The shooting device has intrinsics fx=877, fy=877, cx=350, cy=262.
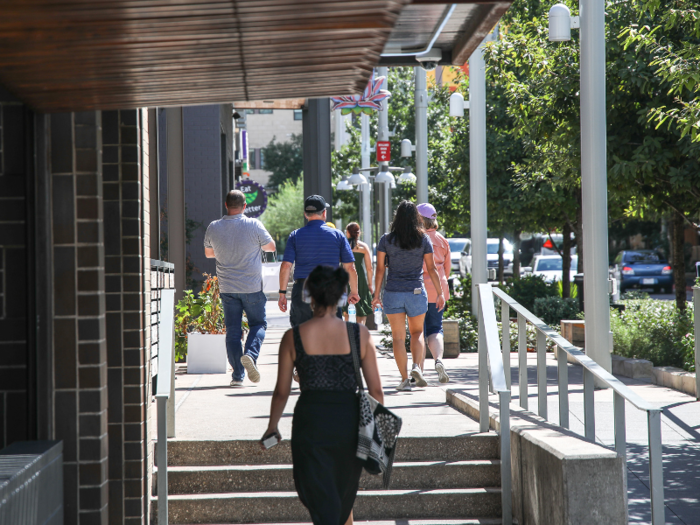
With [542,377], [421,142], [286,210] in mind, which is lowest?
[542,377]

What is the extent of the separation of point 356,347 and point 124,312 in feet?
5.07

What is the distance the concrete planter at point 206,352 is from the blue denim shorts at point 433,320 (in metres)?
2.34

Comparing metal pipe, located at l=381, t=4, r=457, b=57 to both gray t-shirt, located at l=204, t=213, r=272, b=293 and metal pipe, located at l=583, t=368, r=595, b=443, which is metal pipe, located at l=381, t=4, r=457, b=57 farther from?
gray t-shirt, located at l=204, t=213, r=272, b=293

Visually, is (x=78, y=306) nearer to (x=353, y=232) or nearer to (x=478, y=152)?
(x=353, y=232)

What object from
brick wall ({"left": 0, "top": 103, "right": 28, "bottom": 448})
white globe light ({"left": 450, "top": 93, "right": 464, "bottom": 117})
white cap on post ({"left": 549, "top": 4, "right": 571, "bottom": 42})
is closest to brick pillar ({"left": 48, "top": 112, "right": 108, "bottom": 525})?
brick wall ({"left": 0, "top": 103, "right": 28, "bottom": 448})

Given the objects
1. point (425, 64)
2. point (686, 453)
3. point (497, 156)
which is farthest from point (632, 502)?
point (497, 156)

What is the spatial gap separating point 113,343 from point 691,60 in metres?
5.34

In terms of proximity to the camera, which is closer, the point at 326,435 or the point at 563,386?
the point at 326,435

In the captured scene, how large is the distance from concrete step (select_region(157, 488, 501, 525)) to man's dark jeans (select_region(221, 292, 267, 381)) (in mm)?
2470

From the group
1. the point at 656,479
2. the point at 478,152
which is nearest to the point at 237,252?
the point at 656,479

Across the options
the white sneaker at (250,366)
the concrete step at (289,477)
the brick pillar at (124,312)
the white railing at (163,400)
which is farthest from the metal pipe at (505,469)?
the white sneaker at (250,366)

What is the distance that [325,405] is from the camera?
3.86 meters

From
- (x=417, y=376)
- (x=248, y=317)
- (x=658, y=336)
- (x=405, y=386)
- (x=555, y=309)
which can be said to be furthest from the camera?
(x=555, y=309)

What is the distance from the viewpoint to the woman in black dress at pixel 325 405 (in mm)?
3832
